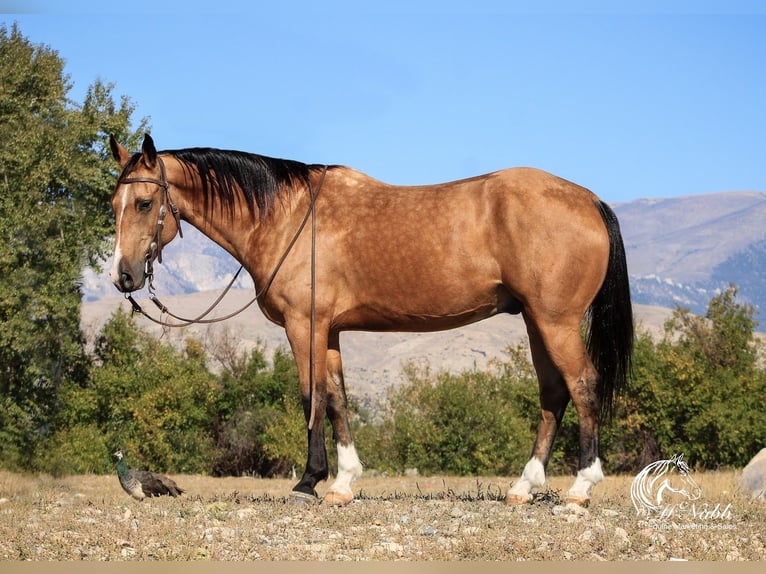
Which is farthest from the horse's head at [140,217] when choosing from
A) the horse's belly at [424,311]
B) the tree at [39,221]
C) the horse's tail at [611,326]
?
the tree at [39,221]

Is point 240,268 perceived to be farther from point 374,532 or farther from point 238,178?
point 374,532

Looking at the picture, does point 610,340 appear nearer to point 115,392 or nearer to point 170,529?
point 170,529

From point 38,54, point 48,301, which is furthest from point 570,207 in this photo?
point 38,54

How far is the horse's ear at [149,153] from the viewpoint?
790cm

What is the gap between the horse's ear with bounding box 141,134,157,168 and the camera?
790 centimetres

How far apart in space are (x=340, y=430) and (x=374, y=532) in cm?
179

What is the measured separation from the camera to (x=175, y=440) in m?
36.9

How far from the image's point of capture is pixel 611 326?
325 inches

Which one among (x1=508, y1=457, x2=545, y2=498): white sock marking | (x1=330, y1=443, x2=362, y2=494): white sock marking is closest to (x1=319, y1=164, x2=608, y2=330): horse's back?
(x1=330, y1=443, x2=362, y2=494): white sock marking

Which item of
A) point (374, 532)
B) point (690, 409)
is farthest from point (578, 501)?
point (690, 409)

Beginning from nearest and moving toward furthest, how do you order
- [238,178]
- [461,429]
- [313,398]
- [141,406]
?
[313,398]
[238,178]
[461,429]
[141,406]

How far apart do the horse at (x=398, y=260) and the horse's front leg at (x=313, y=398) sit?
0.01 metres

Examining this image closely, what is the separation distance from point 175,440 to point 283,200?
3055 centimetres

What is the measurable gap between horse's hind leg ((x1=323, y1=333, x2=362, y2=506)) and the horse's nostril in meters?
2.04
